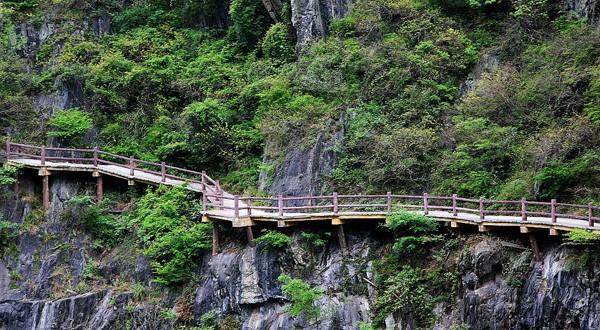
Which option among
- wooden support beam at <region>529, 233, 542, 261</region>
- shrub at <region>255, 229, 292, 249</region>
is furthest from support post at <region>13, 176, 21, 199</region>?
wooden support beam at <region>529, 233, 542, 261</region>

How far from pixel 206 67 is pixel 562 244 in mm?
18493

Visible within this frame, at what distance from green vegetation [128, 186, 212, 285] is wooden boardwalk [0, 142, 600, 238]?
0.62 metres

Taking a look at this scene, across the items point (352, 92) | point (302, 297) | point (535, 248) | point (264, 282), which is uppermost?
point (352, 92)

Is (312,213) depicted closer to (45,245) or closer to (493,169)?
(493,169)

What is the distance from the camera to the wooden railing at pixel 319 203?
23281mm

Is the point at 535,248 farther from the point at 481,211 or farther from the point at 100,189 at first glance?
the point at 100,189

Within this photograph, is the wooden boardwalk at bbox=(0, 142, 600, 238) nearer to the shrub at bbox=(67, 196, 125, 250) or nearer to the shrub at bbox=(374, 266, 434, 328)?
the shrub at bbox=(67, 196, 125, 250)

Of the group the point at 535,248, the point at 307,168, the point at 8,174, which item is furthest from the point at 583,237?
the point at 8,174

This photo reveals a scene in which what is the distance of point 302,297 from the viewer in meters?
24.7

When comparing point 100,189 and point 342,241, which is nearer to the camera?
point 342,241

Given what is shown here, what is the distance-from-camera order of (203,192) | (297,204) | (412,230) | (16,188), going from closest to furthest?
1. (412,230)
2. (203,192)
3. (297,204)
4. (16,188)

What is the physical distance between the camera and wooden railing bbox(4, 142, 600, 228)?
917 inches

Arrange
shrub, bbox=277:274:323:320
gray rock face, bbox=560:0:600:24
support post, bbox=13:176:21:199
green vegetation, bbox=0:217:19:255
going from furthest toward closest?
support post, bbox=13:176:21:199 < gray rock face, bbox=560:0:600:24 < green vegetation, bbox=0:217:19:255 < shrub, bbox=277:274:323:320

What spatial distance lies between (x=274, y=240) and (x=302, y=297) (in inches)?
88.8
